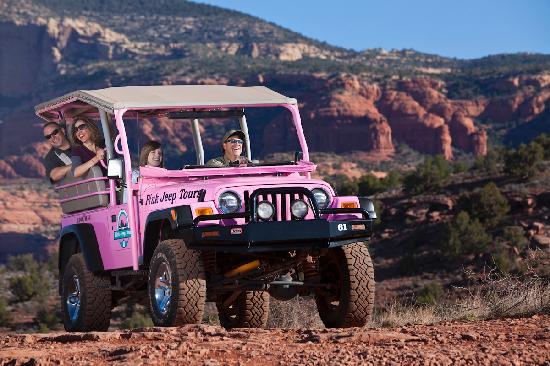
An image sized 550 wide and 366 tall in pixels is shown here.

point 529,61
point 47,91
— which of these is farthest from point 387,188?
point 47,91

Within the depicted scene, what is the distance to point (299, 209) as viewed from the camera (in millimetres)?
9773

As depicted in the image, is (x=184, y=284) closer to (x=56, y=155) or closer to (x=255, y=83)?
(x=56, y=155)

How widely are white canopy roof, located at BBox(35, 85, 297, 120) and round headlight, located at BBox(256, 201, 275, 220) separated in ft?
5.90

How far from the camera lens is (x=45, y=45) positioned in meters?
187

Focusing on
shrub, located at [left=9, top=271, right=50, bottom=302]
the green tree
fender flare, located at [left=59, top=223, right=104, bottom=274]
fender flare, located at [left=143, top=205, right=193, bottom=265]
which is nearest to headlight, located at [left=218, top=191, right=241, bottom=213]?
fender flare, located at [left=143, top=205, right=193, bottom=265]

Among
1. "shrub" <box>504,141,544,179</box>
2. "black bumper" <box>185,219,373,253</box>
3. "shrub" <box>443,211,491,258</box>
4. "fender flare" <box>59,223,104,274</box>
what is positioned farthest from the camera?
"shrub" <box>504,141,544,179</box>

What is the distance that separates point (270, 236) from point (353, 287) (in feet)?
4.25

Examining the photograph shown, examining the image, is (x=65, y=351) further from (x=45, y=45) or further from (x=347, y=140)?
(x=45, y=45)

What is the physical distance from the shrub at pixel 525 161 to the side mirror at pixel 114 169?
45305 mm

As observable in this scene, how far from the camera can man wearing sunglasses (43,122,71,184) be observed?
40.3 feet

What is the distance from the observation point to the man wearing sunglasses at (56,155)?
12.3 metres

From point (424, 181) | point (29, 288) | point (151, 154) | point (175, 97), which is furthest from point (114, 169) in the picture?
point (424, 181)

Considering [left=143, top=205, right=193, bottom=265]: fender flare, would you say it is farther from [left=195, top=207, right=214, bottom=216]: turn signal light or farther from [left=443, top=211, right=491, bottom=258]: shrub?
[left=443, top=211, right=491, bottom=258]: shrub

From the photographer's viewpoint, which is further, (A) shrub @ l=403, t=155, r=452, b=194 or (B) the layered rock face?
(B) the layered rock face
